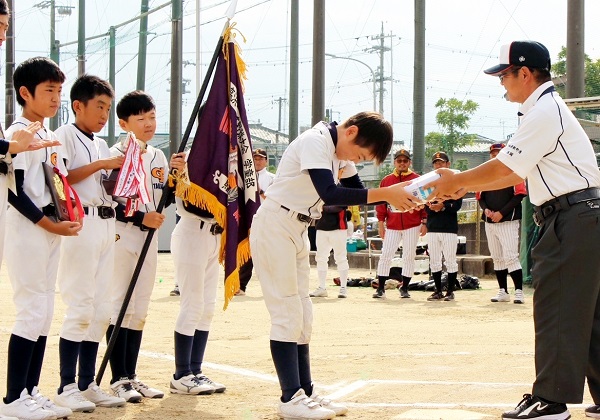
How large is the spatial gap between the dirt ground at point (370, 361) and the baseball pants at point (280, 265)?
0.59m

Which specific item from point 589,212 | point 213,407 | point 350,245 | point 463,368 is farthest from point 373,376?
point 350,245

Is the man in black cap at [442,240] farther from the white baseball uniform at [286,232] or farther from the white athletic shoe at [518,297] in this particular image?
the white baseball uniform at [286,232]

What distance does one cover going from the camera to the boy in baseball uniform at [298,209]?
5844 mm

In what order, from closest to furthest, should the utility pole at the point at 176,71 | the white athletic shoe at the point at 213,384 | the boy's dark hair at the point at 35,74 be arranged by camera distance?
the boy's dark hair at the point at 35,74, the white athletic shoe at the point at 213,384, the utility pole at the point at 176,71

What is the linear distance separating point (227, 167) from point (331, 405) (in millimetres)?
2122

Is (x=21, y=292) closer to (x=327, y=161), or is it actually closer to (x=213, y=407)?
(x=213, y=407)

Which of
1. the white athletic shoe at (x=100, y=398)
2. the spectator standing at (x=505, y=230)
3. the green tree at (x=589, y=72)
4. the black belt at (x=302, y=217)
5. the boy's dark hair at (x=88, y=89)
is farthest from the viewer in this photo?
the green tree at (x=589, y=72)

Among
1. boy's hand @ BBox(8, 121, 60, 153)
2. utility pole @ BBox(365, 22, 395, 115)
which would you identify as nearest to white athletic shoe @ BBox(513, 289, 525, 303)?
boy's hand @ BBox(8, 121, 60, 153)

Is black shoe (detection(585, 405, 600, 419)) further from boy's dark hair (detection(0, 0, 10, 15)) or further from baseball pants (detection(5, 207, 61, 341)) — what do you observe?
boy's dark hair (detection(0, 0, 10, 15))

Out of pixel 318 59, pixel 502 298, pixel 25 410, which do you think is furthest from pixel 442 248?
pixel 318 59

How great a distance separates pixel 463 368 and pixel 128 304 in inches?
111

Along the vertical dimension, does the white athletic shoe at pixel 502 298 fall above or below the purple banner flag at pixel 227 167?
below

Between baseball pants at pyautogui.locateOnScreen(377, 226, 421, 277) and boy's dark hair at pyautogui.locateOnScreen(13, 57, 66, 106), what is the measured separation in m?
9.19

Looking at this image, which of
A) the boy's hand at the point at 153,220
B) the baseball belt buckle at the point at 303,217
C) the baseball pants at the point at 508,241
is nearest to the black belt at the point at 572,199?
the baseball belt buckle at the point at 303,217
